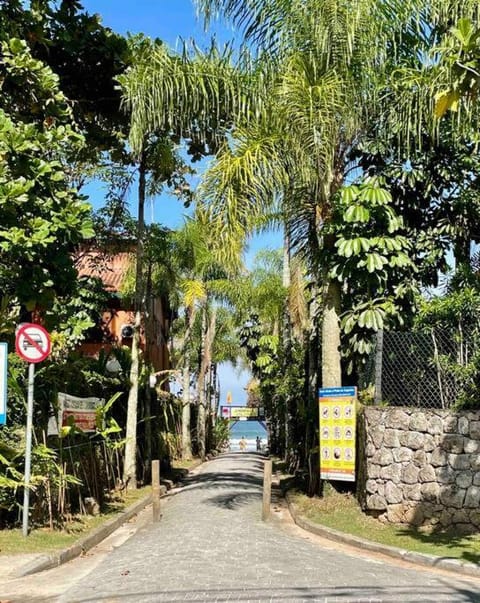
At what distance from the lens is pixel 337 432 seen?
13.1 metres

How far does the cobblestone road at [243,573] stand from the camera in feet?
23.1

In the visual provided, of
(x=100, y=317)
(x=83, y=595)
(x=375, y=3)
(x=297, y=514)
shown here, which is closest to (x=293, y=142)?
(x=375, y=3)

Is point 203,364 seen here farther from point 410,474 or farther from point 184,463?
point 410,474

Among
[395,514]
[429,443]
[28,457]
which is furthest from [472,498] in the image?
[28,457]

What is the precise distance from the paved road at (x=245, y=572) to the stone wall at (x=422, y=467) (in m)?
1.50

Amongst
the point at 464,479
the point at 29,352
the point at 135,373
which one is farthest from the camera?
the point at 135,373

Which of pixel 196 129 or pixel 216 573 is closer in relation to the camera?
pixel 216 573

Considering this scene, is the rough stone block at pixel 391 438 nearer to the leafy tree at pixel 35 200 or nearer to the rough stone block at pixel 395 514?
the rough stone block at pixel 395 514

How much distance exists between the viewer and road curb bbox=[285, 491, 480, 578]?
27.7ft

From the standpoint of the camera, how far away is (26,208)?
34.6 feet

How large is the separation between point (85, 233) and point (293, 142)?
404 centimetres

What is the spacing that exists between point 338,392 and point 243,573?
5.62m

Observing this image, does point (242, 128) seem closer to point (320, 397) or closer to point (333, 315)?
point (333, 315)

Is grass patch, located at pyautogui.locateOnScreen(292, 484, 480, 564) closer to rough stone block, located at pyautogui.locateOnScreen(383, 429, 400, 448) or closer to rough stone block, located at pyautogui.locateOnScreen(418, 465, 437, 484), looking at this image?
rough stone block, located at pyautogui.locateOnScreen(418, 465, 437, 484)
